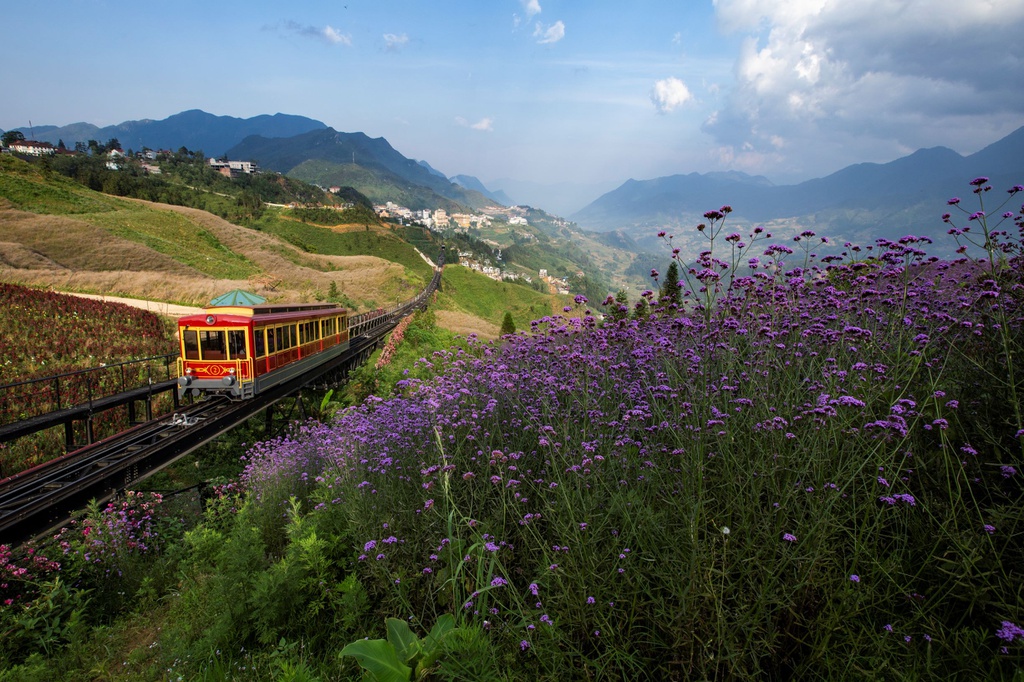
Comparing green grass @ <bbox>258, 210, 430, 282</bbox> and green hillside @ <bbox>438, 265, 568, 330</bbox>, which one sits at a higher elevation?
green grass @ <bbox>258, 210, 430, 282</bbox>

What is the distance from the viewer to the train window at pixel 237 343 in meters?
11.8

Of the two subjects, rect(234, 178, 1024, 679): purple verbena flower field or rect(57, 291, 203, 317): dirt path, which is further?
rect(57, 291, 203, 317): dirt path

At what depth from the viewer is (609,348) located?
4.79m

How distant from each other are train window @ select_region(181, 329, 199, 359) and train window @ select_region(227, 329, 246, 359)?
2.80ft

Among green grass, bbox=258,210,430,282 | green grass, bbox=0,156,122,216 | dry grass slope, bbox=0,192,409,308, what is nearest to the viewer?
dry grass slope, bbox=0,192,409,308

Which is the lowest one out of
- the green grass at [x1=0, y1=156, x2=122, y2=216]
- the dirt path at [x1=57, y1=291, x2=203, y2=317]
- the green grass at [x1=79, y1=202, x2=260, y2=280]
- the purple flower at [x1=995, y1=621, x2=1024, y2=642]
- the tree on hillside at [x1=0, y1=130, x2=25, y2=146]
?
the dirt path at [x1=57, y1=291, x2=203, y2=317]

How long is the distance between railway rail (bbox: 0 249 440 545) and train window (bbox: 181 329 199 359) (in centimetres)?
125

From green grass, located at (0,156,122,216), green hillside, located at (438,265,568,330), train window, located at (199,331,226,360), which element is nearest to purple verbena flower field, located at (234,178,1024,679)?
train window, located at (199,331,226,360)

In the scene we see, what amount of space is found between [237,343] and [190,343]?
47.4 inches

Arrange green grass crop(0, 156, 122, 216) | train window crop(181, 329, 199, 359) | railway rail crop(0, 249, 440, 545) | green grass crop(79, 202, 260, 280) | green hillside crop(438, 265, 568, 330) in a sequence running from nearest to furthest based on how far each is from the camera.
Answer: railway rail crop(0, 249, 440, 545)
train window crop(181, 329, 199, 359)
green grass crop(79, 202, 260, 280)
green grass crop(0, 156, 122, 216)
green hillside crop(438, 265, 568, 330)

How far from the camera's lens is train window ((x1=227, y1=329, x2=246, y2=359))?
11.8 m

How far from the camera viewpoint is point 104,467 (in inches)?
316

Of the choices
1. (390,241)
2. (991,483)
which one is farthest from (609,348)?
(390,241)

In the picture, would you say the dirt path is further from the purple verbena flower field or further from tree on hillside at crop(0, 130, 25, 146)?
tree on hillside at crop(0, 130, 25, 146)
